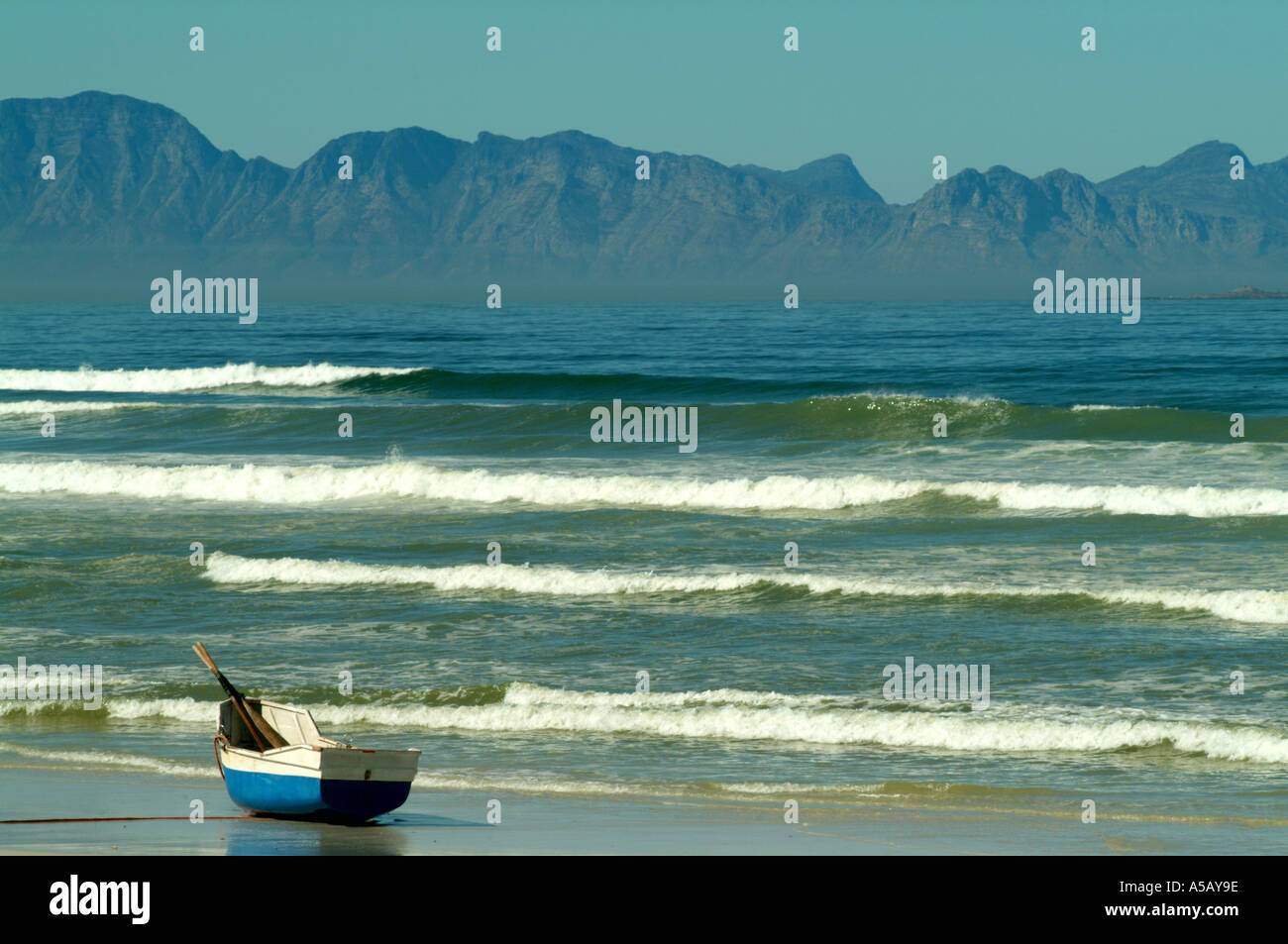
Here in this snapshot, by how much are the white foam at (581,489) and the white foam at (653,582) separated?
5903mm

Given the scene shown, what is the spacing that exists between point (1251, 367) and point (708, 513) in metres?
31.0

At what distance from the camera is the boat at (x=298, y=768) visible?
27.9 ft

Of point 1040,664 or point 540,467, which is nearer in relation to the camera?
point 1040,664

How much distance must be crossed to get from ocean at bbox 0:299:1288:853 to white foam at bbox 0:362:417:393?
9178 mm

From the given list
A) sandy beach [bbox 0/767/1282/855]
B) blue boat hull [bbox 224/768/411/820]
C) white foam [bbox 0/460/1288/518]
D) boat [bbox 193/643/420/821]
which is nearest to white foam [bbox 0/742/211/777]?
sandy beach [bbox 0/767/1282/855]

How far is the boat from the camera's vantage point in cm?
852

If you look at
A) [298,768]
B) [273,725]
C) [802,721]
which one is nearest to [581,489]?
[802,721]

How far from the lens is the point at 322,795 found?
28.2 ft

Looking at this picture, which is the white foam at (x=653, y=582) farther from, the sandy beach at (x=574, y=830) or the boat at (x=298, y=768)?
the boat at (x=298, y=768)

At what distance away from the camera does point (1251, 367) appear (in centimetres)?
4641

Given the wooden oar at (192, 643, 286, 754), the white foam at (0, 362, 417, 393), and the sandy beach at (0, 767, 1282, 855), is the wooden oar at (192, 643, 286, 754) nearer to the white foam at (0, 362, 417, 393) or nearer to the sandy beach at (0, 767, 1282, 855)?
the sandy beach at (0, 767, 1282, 855)
